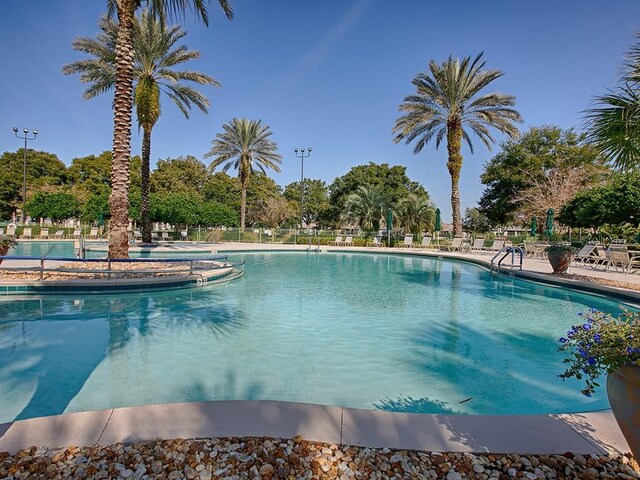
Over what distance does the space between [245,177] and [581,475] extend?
98.6 feet

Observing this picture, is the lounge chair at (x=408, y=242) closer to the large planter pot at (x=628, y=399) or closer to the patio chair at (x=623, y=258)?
the patio chair at (x=623, y=258)

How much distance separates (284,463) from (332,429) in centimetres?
41

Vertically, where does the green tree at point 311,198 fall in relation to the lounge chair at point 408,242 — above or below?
above

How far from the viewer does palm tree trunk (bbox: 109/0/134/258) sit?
10.5 meters

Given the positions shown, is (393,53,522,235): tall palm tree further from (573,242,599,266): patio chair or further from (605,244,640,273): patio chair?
(605,244,640,273): patio chair

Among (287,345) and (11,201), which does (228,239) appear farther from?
(11,201)

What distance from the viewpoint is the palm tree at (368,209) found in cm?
3012

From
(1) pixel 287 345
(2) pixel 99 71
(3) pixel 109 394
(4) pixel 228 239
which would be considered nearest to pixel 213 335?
(1) pixel 287 345

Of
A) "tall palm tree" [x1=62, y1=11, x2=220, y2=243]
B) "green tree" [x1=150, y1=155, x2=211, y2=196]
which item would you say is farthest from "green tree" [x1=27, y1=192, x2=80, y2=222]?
"tall palm tree" [x1=62, y1=11, x2=220, y2=243]

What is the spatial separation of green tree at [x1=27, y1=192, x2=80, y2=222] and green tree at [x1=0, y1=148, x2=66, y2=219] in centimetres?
815

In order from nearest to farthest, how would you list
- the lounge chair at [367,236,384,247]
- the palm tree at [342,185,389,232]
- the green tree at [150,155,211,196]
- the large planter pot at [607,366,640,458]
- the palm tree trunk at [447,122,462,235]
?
1. the large planter pot at [607,366,640,458]
2. the palm tree trunk at [447,122,462,235]
3. the lounge chair at [367,236,384,247]
4. the palm tree at [342,185,389,232]
5. the green tree at [150,155,211,196]

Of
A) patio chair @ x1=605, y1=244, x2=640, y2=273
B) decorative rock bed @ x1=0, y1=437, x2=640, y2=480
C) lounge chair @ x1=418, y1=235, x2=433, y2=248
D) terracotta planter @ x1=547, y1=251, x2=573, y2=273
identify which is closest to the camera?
decorative rock bed @ x1=0, y1=437, x2=640, y2=480

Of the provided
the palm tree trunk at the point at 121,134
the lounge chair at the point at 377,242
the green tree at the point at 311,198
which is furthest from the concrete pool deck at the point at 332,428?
the green tree at the point at 311,198

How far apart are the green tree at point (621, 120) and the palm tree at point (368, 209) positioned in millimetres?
24222
